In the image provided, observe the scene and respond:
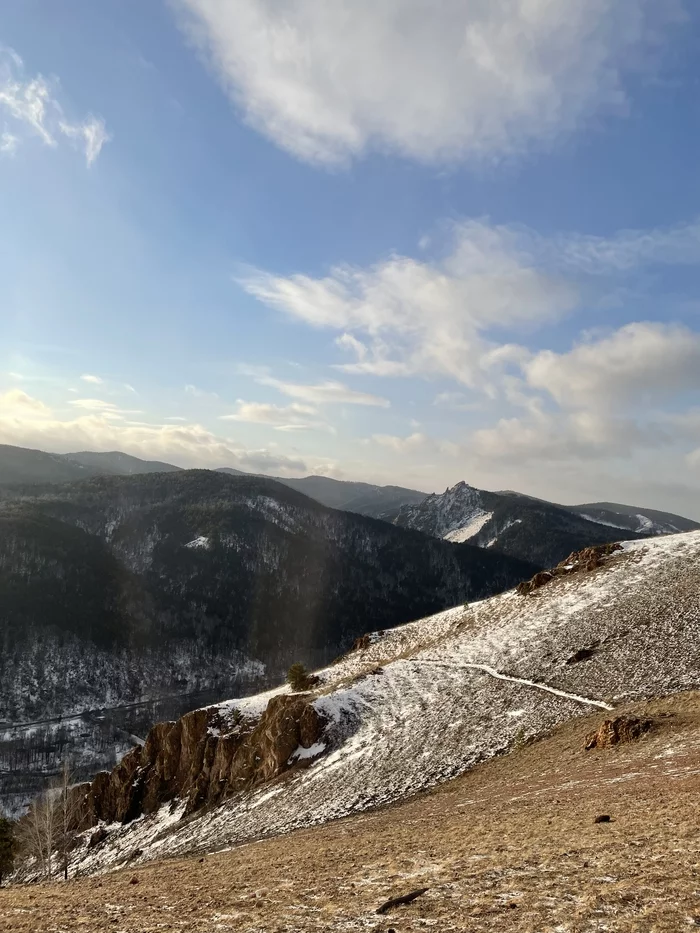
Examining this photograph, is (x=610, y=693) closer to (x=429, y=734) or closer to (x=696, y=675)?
(x=696, y=675)

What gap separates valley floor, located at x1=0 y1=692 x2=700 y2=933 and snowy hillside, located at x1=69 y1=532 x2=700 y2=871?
9407mm

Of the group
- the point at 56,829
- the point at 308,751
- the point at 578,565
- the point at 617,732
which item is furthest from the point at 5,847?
the point at 578,565

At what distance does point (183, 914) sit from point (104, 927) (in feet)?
6.24

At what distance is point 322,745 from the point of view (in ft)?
139

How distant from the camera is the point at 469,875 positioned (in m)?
12.9

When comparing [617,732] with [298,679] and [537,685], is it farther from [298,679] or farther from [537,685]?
[298,679]

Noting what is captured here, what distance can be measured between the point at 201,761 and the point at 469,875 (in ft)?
139

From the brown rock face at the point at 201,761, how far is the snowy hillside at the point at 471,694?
3.27ft

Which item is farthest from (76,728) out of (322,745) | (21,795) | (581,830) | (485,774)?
(581,830)

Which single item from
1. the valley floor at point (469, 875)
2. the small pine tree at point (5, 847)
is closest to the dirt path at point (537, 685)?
the valley floor at point (469, 875)

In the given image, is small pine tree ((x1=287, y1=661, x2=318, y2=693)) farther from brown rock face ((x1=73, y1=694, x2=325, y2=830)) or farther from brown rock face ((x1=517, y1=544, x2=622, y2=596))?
brown rock face ((x1=517, y1=544, x2=622, y2=596))

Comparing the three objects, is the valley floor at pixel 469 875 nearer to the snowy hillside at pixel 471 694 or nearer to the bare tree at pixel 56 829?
the snowy hillside at pixel 471 694

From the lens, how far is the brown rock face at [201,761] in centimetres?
4362

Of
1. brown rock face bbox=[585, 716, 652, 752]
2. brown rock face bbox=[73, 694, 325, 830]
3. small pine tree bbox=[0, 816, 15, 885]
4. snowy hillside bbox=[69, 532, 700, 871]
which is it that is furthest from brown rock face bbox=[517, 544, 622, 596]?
small pine tree bbox=[0, 816, 15, 885]
